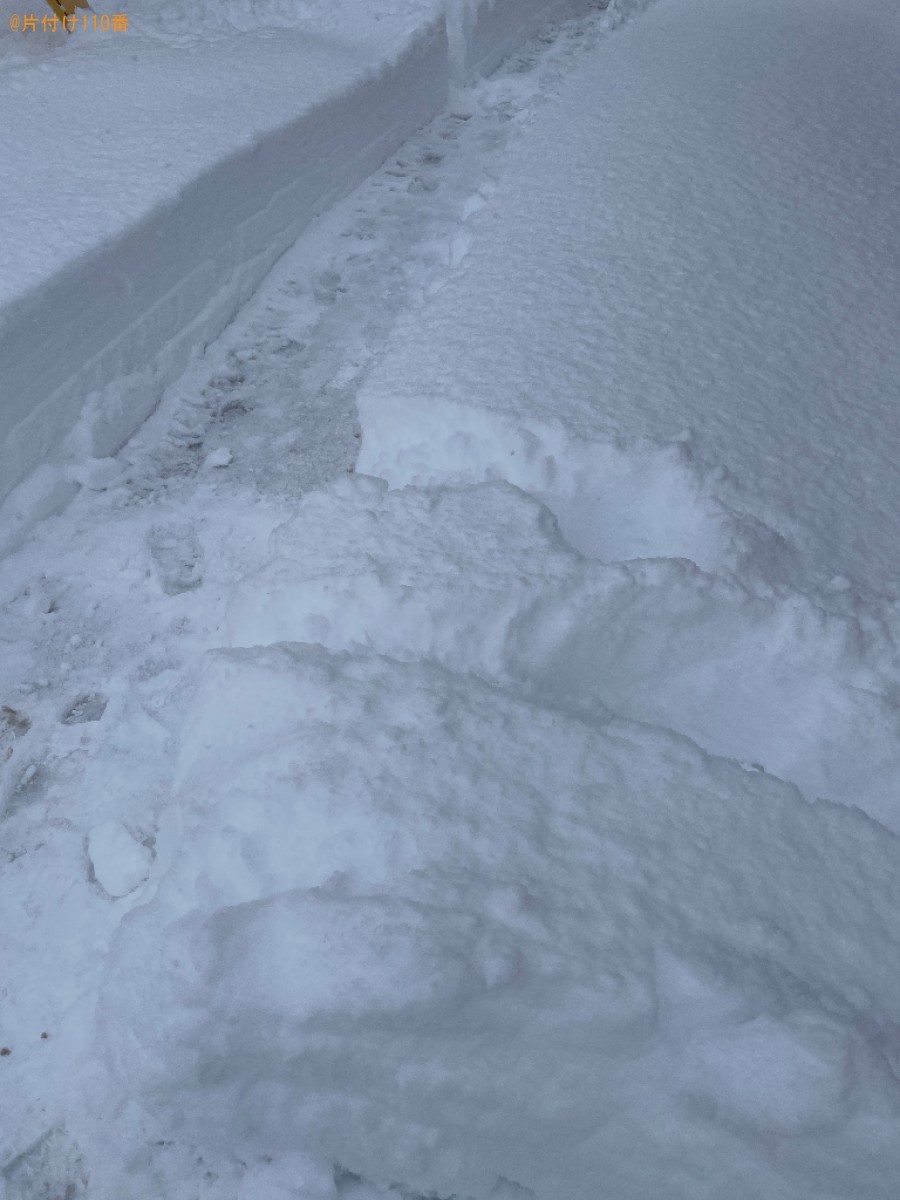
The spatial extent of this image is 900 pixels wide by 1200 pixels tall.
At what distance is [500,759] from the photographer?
1.30 metres

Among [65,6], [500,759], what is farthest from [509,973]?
[65,6]

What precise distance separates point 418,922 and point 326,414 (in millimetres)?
1585

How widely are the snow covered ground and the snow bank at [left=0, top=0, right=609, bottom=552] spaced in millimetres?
158

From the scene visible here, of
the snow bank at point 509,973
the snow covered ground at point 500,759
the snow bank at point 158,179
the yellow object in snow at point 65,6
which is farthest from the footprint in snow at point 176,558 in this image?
the yellow object in snow at point 65,6

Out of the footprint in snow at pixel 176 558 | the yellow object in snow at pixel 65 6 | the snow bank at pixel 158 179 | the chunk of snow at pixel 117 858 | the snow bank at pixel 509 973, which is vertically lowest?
the chunk of snow at pixel 117 858

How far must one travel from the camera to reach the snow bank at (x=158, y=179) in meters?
2.23

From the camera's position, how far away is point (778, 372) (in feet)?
6.45

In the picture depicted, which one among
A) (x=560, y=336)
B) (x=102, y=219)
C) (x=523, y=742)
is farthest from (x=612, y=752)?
(x=102, y=219)

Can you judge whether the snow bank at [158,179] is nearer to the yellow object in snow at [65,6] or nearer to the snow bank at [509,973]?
the yellow object in snow at [65,6]

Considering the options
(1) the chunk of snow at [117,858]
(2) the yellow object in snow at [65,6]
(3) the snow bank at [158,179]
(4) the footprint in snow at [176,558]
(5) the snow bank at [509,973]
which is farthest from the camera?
(2) the yellow object in snow at [65,6]

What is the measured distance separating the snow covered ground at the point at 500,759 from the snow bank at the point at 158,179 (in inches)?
6.2

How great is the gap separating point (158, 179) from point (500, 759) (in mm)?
1953

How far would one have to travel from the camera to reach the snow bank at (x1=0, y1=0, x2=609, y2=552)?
223 cm

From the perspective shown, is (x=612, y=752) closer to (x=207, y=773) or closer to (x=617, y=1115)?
(x=617, y=1115)
